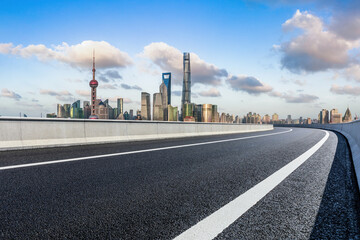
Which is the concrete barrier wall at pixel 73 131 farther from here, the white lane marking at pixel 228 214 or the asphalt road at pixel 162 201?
the white lane marking at pixel 228 214

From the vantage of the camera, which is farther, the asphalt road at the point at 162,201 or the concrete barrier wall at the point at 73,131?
the concrete barrier wall at the point at 73,131

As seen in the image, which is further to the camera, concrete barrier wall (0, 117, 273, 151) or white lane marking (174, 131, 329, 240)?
concrete barrier wall (0, 117, 273, 151)

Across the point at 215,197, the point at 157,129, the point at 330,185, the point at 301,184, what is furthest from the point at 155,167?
the point at 157,129

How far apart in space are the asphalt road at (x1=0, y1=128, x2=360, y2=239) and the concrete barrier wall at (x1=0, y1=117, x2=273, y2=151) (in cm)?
322

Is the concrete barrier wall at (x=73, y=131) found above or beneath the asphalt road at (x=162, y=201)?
above

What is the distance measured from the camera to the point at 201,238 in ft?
7.65

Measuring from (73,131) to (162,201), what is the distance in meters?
7.98

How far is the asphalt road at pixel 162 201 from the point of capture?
2523 millimetres

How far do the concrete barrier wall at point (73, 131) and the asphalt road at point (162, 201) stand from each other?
10.6 ft

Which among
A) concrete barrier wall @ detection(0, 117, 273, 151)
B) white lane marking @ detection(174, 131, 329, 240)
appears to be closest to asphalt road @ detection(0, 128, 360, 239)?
white lane marking @ detection(174, 131, 329, 240)

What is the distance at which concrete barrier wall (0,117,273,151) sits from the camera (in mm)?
8581

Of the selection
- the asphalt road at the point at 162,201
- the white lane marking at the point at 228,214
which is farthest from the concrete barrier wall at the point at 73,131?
the white lane marking at the point at 228,214

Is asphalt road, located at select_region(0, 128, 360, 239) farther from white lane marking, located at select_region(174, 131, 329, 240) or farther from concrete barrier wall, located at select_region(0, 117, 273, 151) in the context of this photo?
concrete barrier wall, located at select_region(0, 117, 273, 151)

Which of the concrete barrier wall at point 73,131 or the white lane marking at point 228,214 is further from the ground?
the concrete barrier wall at point 73,131
